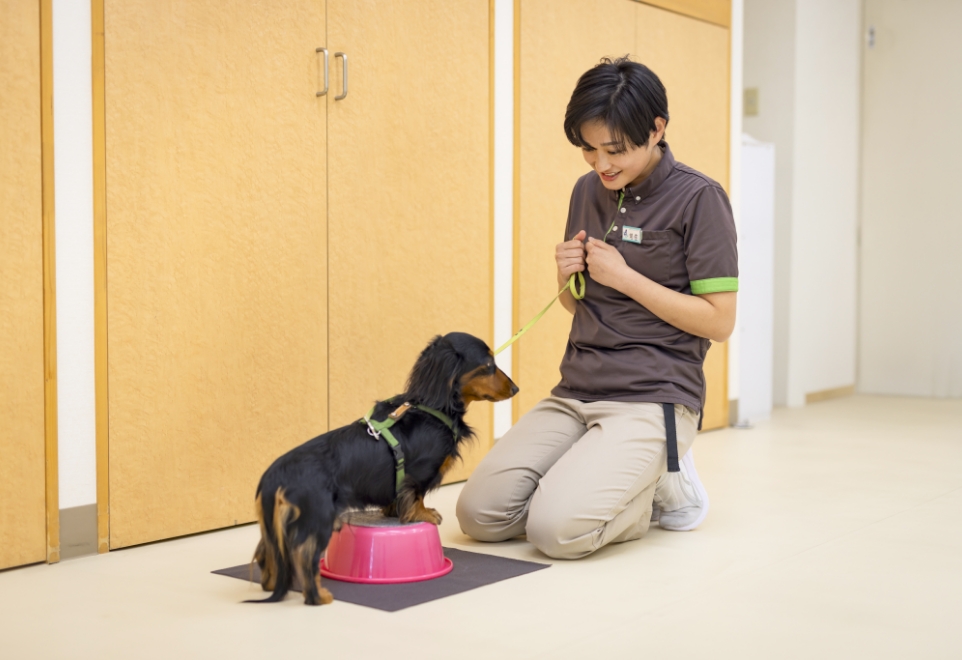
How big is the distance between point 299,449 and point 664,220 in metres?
1.08

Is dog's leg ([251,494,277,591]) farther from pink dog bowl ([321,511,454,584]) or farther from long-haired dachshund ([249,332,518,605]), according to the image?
pink dog bowl ([321,511,454,584])

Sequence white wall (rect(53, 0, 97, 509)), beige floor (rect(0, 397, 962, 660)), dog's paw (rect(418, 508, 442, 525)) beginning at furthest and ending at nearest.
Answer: white wall (rect(53, 0, 97, 509))
dog's paw (rect(418, 508, 442, 525))
beige floor (rect(0, 397, 962, 660))

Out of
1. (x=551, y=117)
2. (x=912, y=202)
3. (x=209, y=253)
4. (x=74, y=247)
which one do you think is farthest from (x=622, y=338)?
(x=912, y=202)

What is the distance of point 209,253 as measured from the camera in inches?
108

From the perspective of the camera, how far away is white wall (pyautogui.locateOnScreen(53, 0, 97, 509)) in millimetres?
2447

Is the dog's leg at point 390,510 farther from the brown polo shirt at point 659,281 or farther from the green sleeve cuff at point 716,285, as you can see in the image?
the green sleeve cuff at point 716,285

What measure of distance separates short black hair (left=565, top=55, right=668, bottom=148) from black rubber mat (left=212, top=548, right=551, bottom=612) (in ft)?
3.40

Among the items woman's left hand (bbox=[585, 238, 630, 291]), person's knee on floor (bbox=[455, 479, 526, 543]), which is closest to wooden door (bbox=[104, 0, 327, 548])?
person's knee on floor (bbox=[455, 479, 526, 543])

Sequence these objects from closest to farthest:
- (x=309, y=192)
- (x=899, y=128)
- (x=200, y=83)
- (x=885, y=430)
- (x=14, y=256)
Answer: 1. (x=14, y=256)
2. (x=200, y=83)
3. (x=309, y=192)
4. (x=885, y=430)
5. (x=899, y=128)

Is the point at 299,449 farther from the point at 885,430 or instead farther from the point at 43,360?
the point at 885,430

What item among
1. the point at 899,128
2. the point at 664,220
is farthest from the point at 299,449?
the point at 899,128

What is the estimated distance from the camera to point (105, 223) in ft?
8.30

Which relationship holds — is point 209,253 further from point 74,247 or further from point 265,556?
point 265,556

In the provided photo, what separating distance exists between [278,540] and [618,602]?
0.70m
